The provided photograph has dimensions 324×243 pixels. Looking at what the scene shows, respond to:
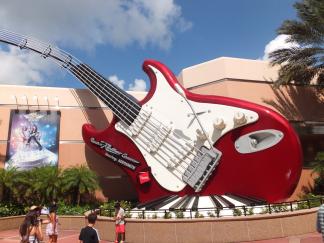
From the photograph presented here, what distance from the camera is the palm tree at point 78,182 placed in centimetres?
2000

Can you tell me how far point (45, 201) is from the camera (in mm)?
20578

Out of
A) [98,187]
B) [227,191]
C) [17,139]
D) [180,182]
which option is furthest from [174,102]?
[17,139]

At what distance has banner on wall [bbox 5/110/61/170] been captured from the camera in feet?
71.9

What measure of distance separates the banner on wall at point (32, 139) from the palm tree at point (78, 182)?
7.94 feet

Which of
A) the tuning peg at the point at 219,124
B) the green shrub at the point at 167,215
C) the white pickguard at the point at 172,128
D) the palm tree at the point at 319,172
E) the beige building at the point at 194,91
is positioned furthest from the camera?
the beige building at the point at 194,91

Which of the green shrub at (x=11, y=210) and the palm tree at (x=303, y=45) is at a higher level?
the palm tree at (x=303, y=45)

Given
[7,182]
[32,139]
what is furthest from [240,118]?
[32,139]

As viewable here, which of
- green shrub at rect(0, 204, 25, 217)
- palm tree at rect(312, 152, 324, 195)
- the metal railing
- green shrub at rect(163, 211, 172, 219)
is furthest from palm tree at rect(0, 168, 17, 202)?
palm tree at rect(312, 152, 324, 195)

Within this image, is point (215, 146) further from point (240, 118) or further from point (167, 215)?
point (167, 215)

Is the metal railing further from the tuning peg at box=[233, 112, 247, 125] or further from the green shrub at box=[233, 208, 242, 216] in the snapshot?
the tuning peg at box=[233, 112, 247, 125]

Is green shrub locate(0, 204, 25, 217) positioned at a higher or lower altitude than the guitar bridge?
lower

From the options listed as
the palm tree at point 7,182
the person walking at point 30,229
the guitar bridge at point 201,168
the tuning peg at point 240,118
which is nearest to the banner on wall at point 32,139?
the palm tree at point 7,182

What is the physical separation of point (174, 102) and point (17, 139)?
11.4m

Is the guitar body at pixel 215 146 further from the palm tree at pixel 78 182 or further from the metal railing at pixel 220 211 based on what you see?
the palm tree at pixel 78 182
